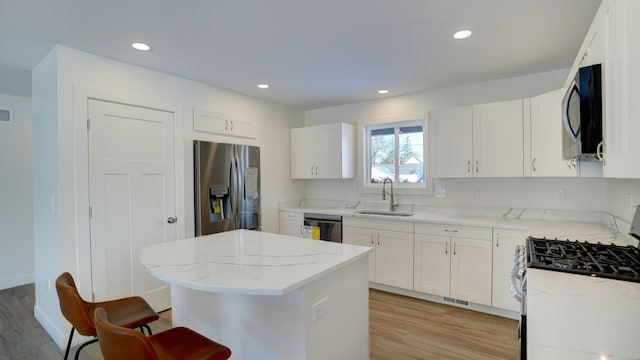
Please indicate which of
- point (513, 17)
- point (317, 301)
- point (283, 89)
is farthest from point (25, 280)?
point (513, 17)

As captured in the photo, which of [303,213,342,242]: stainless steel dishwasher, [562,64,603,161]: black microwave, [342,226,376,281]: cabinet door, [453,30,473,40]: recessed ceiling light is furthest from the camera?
[303,213,342,242]: stainless steel dishwasher

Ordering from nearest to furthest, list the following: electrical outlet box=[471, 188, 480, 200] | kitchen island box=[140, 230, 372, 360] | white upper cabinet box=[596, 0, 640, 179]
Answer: white upper cabinet box=[596, 0, 640, 179] → kitchen island box=[140, 230, 372, 360] → electrical outlet box=[471, 188, 480, 200]

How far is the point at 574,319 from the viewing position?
1.09 metres

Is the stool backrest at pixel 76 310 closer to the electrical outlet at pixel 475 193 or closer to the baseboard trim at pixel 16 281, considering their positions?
the baseboard trim at pixel 16 281

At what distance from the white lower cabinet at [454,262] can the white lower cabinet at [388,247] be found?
102 mm

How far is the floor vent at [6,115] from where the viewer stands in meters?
3.99

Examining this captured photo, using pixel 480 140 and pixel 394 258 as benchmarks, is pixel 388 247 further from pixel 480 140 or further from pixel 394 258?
pixel 480 140

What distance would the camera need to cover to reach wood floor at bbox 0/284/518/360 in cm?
252

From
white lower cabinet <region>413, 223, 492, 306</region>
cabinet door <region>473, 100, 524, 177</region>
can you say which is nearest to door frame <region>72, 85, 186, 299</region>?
white lower cabinet <region>413, 223, 492, 306</region>

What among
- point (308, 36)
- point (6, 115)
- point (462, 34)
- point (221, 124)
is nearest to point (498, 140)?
point (462, 34)

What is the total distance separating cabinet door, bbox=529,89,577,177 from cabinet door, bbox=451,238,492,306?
883 millimetres

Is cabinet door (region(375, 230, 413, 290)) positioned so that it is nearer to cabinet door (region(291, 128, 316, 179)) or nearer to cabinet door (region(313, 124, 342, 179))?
cabinet door (region(313, 124, 342, 179))

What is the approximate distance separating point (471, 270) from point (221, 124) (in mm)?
3218

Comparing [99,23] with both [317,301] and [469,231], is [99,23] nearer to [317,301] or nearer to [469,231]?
[317,301]
